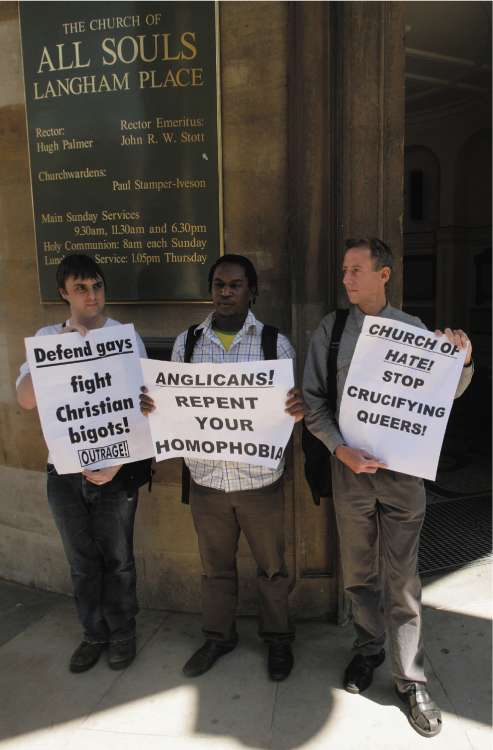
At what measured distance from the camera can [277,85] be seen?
3455 millimetres

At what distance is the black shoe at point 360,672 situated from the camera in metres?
Result: 2.99

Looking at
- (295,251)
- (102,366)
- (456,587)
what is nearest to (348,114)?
(295,251)

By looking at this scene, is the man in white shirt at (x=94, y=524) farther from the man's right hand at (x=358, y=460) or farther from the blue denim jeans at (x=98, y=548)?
the man's right hand at (x=358, y=460)

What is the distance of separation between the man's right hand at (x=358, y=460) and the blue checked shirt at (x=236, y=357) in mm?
390

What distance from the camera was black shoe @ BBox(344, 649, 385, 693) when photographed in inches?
118

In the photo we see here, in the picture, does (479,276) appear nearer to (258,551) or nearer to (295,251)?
(295,251)

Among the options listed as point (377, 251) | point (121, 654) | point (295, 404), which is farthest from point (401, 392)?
point (121, 654)

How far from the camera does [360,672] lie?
304cm

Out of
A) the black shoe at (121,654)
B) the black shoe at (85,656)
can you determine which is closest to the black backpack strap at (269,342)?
the black shoe at (121,654)

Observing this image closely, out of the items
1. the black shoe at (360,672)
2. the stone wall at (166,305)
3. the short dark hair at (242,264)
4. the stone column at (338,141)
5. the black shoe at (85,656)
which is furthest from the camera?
the stone wall at (166,305)

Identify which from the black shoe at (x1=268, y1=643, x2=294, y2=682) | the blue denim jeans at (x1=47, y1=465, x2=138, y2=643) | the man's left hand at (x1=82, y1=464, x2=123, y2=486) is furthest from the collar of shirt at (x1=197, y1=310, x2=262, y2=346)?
the black shoe at (x1=268, y1=643, x2=294, y2=682)

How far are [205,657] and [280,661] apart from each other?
0.41 meters

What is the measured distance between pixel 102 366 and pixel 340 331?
3.95 feet

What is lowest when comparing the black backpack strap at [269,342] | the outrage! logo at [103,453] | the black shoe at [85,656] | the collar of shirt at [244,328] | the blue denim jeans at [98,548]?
the black shoe at [85,656]
